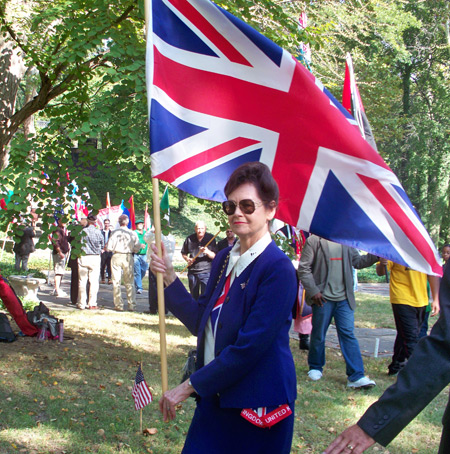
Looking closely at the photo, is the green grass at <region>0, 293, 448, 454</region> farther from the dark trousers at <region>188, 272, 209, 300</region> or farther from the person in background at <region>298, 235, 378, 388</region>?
the dark trousers at <region>188, 272, 209, 300</region>

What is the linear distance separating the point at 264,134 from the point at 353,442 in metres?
2.46

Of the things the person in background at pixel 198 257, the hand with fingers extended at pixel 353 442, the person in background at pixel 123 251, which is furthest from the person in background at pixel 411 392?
the person in background at pixel 123 251

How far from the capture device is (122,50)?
6.96 m

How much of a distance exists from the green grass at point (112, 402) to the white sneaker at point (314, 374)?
2.7 inches

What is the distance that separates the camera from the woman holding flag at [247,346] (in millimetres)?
2703

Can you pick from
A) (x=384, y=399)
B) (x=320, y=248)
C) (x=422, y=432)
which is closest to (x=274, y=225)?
(x=320, y=248)

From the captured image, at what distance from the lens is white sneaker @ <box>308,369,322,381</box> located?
795 centimetres

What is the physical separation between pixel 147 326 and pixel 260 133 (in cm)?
802

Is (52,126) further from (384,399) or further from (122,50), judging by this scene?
(384,399)

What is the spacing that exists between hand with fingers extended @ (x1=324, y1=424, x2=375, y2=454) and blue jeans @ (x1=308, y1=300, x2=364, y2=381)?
5695 millimetres

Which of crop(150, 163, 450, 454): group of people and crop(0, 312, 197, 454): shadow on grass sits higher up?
crop(150, 163, 450, 454): group of people

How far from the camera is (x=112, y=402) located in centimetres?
639

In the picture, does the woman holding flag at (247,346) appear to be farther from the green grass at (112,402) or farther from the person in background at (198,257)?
the person in background at (198,257)

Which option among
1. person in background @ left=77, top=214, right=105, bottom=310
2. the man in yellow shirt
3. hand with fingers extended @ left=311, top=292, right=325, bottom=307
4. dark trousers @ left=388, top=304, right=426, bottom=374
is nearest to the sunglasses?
hand with fingers extended @ left=311, top=292, right=325, bottom=307
